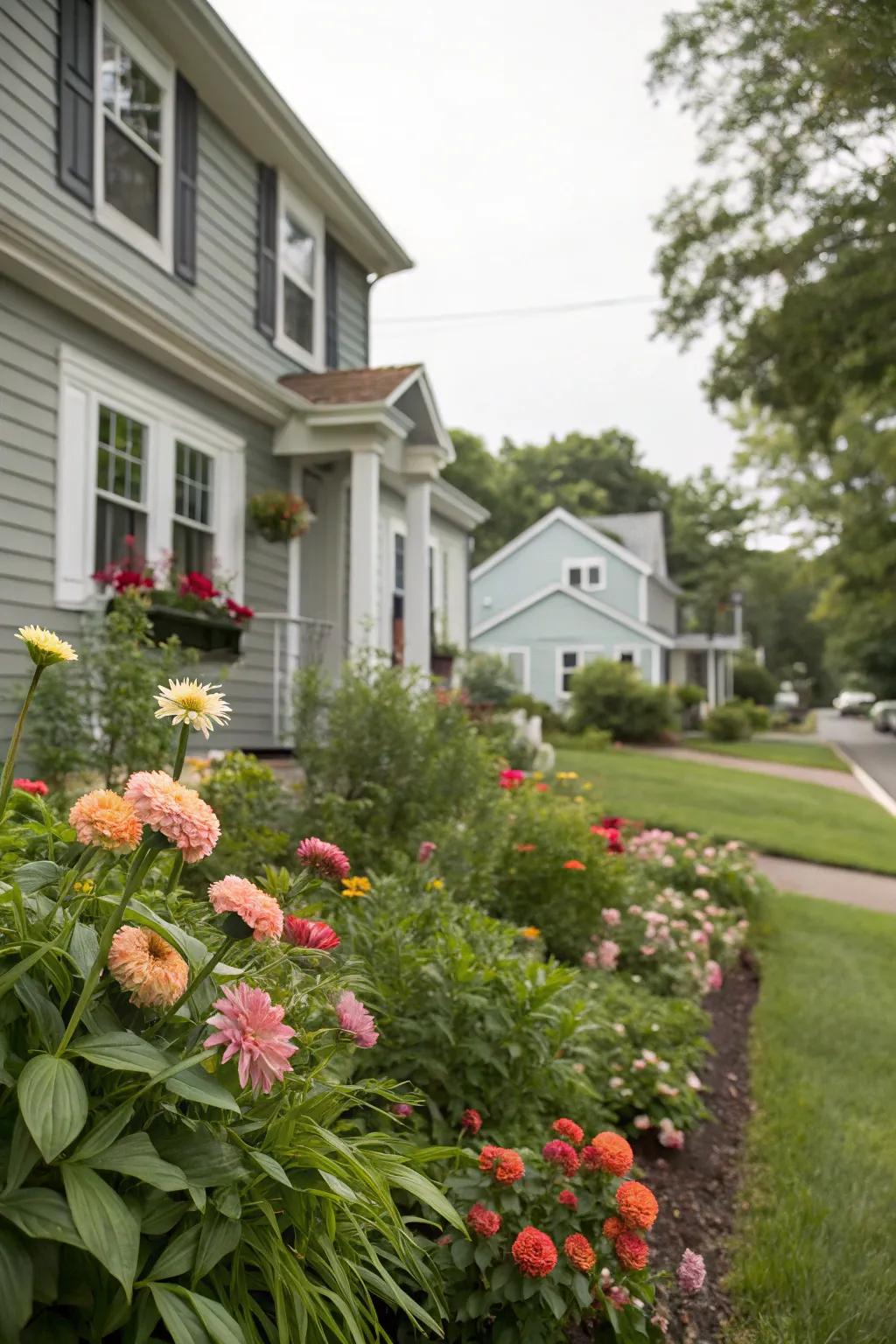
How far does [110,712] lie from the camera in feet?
16.1

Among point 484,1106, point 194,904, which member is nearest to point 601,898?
point 484,1106

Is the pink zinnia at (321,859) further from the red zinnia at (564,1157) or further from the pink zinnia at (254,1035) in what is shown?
the red zinnia at (564,1157)

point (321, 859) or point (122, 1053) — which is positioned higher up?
point (321, 859)

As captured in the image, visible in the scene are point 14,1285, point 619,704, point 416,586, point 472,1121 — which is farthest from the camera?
point 619,704

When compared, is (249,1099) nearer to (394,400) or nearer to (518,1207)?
(518,1207)

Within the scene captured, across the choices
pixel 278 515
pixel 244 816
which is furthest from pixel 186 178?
pixel 244 816

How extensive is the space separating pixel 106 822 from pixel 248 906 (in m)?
0.22

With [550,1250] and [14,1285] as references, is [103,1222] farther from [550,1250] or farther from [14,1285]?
[550,1250]

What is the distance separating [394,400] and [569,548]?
865 inches

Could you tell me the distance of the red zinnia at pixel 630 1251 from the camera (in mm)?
1960

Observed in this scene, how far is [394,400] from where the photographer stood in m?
8.79

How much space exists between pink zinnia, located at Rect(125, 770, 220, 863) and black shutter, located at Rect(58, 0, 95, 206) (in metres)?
6.13

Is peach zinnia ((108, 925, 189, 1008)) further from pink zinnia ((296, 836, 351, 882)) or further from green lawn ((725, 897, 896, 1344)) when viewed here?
green lawn ((725, 897, 896, 1344))

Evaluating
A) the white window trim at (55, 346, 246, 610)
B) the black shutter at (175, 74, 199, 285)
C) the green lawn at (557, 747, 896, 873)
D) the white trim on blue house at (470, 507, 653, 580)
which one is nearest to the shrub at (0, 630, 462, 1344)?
the white window trim at (55, 346, 246, 610)
